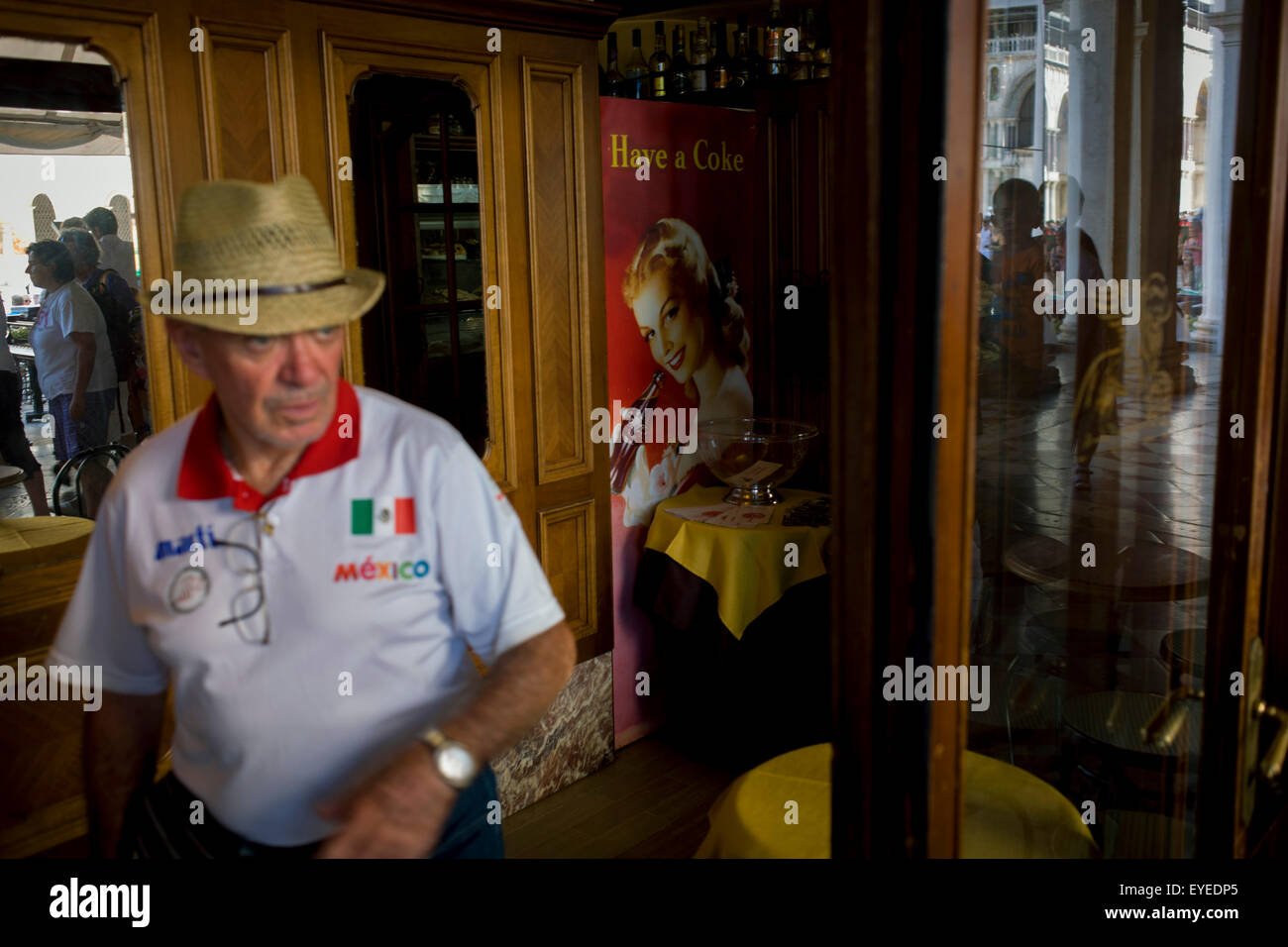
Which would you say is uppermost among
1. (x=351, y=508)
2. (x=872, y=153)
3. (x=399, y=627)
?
(x=872, y=153)

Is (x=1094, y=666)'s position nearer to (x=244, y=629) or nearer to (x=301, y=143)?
(x=244, y=629)

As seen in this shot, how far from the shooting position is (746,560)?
10.5 ft

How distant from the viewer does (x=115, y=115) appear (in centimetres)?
216

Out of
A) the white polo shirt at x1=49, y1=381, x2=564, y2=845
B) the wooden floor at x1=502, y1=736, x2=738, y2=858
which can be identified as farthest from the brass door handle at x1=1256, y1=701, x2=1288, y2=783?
the wooden floor at x1=502, y1=736, x2=738, y2=858

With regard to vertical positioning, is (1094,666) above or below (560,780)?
above

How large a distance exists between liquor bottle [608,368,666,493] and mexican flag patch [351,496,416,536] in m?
2.24

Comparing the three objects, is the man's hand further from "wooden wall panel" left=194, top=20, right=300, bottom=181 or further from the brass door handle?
"wooden wall panel" left=194, top=20, right=300, bottom=181

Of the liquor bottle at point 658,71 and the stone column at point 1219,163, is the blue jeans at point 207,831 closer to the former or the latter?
the stone column at point 1219,163

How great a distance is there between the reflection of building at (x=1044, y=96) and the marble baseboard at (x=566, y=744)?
6.18 ft

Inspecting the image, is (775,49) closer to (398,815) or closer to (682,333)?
(682,333)

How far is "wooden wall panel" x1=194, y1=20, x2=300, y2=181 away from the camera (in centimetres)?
A: 231

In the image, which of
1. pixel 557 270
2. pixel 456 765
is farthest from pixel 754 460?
pixel 456 765
